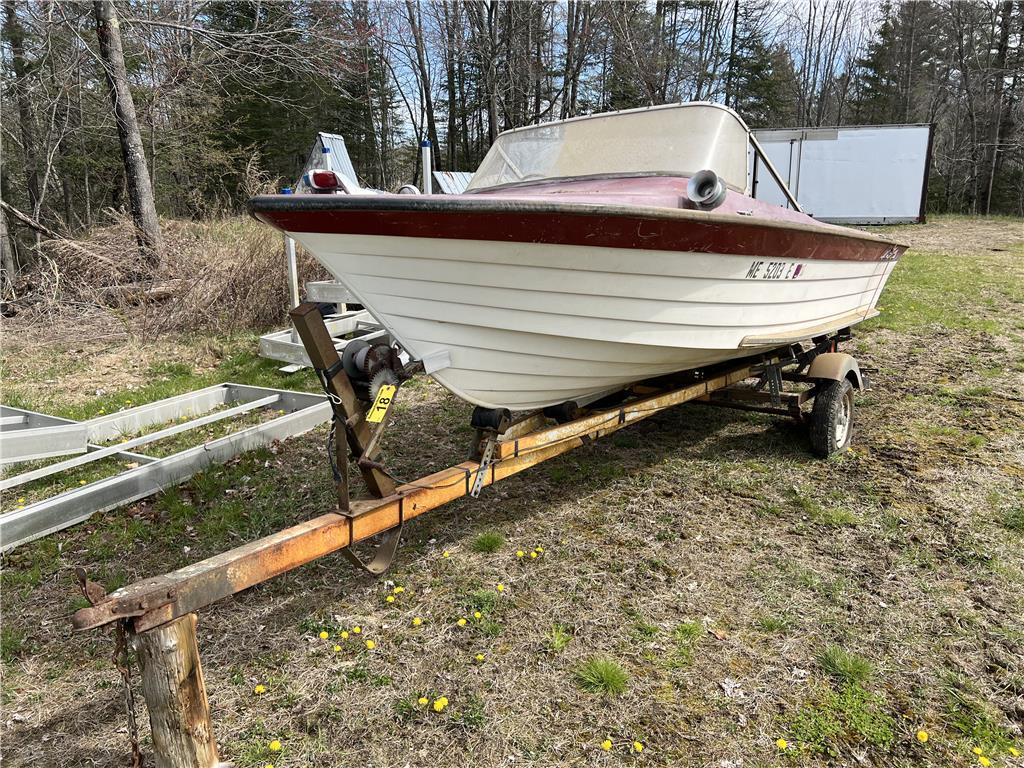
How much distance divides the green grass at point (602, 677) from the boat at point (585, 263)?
4.02 feet

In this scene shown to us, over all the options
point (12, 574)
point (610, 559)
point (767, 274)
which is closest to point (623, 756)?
point (610, 559)

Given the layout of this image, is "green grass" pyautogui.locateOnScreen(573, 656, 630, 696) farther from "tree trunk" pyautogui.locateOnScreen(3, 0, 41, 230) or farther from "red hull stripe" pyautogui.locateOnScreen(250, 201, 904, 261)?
"tree trunk" pyautogui.locateOnScreen(3, 0, 41, 230)

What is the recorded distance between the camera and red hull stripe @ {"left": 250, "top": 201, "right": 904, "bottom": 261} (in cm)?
253

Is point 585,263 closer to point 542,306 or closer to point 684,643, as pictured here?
point 542,306

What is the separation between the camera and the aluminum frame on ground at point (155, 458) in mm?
3457

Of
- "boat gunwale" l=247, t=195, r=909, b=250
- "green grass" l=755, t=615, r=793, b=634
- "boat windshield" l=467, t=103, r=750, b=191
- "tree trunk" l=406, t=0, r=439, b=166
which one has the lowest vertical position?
"green grass" l=755, t=615, r=793, b=634

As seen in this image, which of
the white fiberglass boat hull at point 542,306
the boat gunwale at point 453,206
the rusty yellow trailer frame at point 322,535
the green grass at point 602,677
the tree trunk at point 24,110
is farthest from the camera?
the tree trunk at point 24,110

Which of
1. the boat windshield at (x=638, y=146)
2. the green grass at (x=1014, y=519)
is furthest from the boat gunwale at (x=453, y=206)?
the green grass at (x=1014, y=519)

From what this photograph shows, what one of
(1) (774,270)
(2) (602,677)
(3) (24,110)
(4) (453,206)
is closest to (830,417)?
(1) (774,270)

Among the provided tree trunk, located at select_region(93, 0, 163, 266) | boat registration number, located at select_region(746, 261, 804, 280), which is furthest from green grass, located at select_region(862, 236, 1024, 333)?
tree trunk, located at select_region(93, 0, 163, 266)

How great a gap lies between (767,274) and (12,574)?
13.3 feet

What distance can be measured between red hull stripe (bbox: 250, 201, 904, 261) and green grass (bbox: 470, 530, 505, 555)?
1604 millimetres

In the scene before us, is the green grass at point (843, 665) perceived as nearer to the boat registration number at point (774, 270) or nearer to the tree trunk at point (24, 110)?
the boat registration number at point (774, 270)

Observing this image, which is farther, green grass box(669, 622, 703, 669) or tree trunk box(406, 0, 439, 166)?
tree trunk box(406, 0, 439, 166)
